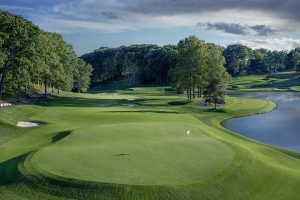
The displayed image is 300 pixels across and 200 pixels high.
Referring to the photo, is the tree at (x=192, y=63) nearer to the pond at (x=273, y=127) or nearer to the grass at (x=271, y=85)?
the pond at (x=273, y=127)

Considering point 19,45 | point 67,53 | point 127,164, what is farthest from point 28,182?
point 67,53

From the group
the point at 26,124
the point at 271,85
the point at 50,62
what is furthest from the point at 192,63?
the point at 271,85

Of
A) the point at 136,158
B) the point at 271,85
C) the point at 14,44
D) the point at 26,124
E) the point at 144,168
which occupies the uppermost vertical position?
the point at 14,44

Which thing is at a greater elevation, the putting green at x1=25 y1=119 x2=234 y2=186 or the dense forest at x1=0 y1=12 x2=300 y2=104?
the dense forest at x1=0 y1=12 x2=300 y2=104

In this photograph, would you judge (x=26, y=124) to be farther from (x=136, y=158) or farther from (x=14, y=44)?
(x=136, y=158)

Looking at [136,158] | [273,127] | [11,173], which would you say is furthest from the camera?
[273,127]

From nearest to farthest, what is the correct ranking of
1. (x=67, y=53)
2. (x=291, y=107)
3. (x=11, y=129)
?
(x=11, y=129), (x=291, y=107), (x=67, y=53)

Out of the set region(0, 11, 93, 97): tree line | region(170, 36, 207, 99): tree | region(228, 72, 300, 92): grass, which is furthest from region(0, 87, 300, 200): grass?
region(228, 72, 300, 92): grass

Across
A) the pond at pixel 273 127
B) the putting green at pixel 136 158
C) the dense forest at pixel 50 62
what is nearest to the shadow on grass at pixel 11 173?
the putting green at pixel 136 158

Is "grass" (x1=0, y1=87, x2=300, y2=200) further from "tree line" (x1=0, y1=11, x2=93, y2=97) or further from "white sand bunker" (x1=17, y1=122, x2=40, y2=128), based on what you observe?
"tree line" (x1=0, y1=11, x2=93, y2=97)

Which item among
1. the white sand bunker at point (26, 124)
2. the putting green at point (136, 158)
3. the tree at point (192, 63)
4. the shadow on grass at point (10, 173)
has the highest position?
the tree at point (192, 63)

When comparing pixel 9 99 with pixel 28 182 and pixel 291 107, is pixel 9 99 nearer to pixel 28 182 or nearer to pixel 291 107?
pixel 28 182
